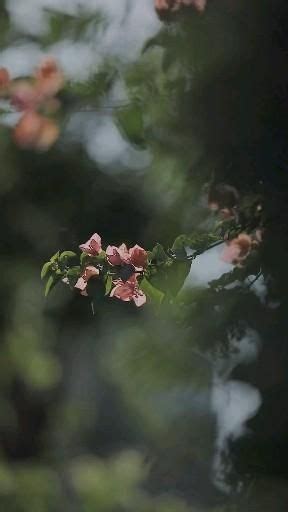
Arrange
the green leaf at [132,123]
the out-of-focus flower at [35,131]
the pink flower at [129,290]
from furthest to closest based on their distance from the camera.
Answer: the out-of-focus flower at [35,131] → the green leaf at [132,123] → the pink flower at [129,290]

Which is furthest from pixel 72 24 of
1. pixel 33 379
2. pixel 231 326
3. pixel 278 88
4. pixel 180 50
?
pixel 33 379

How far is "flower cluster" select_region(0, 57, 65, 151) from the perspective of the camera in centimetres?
132

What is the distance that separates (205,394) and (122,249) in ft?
0.82

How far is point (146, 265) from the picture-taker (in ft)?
3.33

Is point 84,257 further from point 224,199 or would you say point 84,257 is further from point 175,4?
point 175,4

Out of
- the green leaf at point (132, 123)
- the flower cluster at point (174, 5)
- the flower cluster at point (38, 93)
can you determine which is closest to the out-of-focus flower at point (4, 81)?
the flower cluster at point (38, 93)

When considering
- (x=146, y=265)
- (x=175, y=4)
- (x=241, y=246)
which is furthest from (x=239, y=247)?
(x=175, y=4)

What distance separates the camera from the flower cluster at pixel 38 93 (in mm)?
1322

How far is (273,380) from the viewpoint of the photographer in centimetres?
103

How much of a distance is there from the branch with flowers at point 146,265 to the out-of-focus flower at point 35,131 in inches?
15.0

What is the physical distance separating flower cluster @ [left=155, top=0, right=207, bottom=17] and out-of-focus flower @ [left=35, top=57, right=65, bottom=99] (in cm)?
23

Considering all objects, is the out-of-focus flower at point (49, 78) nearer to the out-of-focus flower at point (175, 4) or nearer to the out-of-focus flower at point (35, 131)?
the out-of-focus flower at point (35, 131)

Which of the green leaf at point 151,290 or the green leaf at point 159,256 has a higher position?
the green leaf at point 159,256

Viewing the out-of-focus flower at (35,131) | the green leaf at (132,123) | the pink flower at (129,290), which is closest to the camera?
the pink flower at (129,290)
